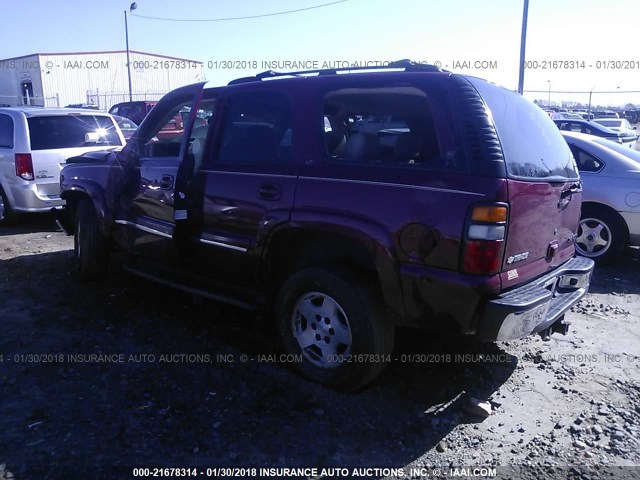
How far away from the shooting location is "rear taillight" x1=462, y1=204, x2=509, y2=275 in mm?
2764

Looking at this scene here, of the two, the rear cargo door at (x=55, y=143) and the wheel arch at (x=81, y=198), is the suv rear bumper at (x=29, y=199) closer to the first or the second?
the rear cargo door at (x=55, y=143)

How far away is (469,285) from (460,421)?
96 cm

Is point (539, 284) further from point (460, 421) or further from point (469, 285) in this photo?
Answer: point (460, 421)

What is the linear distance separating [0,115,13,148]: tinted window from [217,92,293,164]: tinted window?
524 centimetres

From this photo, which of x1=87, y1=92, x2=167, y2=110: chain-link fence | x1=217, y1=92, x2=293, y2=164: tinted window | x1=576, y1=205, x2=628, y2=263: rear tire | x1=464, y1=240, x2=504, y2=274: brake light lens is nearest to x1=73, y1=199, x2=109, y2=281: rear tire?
x1=217, y1=92, x2=293, y2=164: tinted window

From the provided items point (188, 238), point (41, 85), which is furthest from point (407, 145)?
point (41, 85)

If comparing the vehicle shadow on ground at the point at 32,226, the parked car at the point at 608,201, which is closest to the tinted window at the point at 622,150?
the parked car at the point at 608,201

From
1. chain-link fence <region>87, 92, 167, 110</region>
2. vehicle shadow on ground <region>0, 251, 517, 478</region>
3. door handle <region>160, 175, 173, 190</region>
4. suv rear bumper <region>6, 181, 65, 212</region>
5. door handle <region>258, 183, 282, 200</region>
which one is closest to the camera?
vehicle shadow on ground <region>0, 251, 517, 478</region>

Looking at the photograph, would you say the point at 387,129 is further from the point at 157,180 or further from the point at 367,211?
the point at 157,180

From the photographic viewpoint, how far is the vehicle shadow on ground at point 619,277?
18.5 feet

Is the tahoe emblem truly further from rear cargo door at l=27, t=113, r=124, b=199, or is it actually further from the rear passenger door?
rear cargo door at l=27, t=113, r=124, b=199

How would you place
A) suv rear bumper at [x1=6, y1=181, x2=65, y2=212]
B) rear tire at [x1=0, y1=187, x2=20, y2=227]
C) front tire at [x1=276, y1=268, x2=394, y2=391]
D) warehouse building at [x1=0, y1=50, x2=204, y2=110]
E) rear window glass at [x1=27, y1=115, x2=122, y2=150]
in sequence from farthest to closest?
warehouse building at [x1=0, y1=50, x2=204, y2=110]
rear tire at [x1=0, y1=187, x2=20, y2=227]
rear window glass at [x1=27, y1=115, x2=122, y2=150]
suv rear bumper at [x1=6, y1=181, x2=65, y2=212]
front tire at [x1=276, y1=268, x2=394, y2=391]

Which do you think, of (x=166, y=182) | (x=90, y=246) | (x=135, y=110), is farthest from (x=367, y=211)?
(x=135, y=110)

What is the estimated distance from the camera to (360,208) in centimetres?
309
